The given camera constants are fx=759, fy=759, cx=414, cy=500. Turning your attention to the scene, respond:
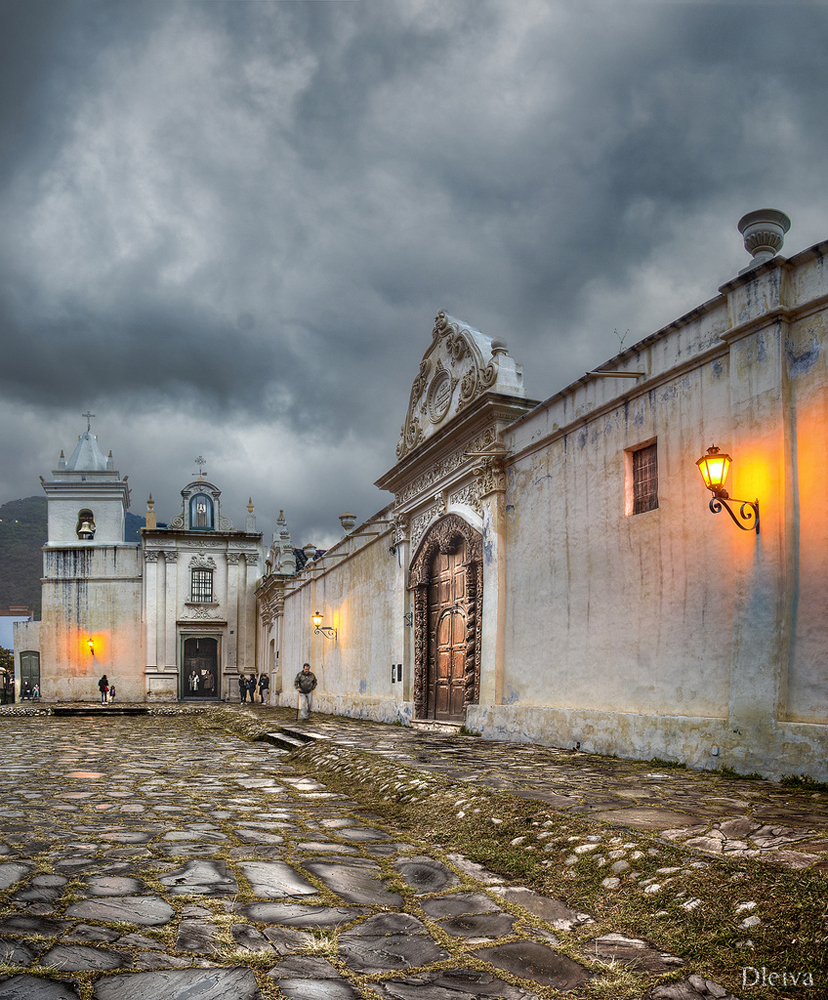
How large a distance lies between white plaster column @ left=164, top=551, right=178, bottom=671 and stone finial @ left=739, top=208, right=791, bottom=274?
30386 mm

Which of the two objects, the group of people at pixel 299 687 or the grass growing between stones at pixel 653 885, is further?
the group of people at pixel 299 687

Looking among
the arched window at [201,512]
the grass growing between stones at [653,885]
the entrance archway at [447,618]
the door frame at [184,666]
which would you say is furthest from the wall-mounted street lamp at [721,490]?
the arched window at [201,512]

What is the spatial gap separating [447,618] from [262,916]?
33.4ft

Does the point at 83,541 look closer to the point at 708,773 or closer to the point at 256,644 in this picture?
the point at 256,644

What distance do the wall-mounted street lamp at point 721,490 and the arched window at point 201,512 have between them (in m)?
30.8

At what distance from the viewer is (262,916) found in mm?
3350

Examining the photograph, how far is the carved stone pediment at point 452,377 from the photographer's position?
1186cm

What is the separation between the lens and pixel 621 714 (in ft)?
25.8

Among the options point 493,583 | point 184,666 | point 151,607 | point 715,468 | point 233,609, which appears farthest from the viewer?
point 233,609

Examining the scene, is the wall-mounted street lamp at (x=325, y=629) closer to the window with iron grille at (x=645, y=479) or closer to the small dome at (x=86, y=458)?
the window with iron grille at (x=645, y=479)

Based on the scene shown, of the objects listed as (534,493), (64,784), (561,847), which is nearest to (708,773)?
(561,847)

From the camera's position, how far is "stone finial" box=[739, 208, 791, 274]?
273 inches

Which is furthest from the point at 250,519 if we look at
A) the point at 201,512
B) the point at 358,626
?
the point at 358,626

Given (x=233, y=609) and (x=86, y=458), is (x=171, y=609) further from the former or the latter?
(x=86, y=458)
